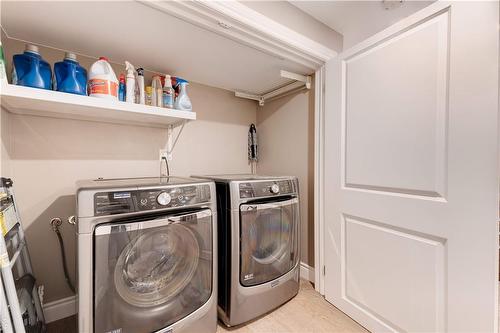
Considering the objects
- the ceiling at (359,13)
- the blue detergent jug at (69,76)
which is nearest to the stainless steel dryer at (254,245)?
the blue detergent jug at (69,76)

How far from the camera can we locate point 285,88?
6.95 ft

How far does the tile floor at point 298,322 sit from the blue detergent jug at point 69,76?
150cm

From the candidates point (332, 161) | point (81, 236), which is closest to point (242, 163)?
point (332, 161)

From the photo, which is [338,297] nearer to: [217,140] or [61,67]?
[217,140]

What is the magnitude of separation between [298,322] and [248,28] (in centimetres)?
189

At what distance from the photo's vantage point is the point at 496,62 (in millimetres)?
888

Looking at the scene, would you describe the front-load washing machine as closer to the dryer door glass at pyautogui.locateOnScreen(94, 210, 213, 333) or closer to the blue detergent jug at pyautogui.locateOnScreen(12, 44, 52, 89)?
the dryer door glass at pyautogui.locateOnScreen(94, 210, 213, 333)

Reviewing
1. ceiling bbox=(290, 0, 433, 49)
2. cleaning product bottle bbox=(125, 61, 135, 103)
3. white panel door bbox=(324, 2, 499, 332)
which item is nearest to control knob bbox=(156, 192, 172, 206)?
cleaning product bottle bbox=(125, 61, 135, 103)

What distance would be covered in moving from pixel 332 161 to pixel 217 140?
118cm

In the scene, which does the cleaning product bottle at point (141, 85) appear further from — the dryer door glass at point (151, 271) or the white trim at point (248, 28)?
the dryer door glass at point (151, 271)

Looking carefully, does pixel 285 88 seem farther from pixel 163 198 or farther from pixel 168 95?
pixel 163 198

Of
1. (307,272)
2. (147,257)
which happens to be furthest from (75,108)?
(307,272)

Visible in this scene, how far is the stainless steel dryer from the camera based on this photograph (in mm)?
1330

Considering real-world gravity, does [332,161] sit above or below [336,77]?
below
